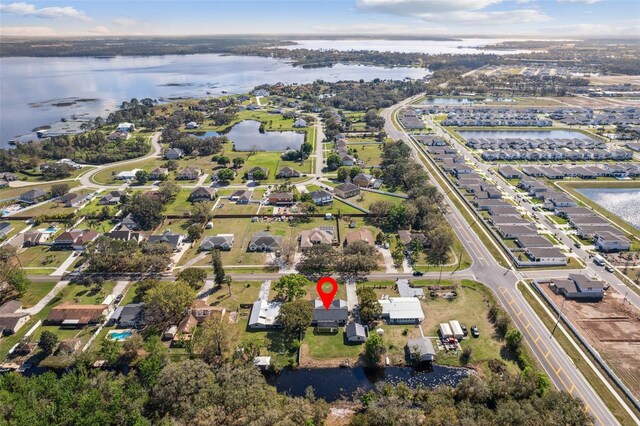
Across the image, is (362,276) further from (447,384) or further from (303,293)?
(447,384)

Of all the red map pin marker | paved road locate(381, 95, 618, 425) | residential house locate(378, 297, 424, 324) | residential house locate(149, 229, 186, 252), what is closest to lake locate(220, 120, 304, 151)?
residential house locate(149, 229, 186, 252)

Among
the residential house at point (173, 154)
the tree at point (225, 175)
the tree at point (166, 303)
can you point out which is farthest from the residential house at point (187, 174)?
the tree at point (166, 303)

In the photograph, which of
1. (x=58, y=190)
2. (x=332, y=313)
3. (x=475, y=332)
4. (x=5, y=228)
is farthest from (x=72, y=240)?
(x=475, y=332)

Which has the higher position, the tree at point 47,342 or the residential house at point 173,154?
the residential house at point 173,154

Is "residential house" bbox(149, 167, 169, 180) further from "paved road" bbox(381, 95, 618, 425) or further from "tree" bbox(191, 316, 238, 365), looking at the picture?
"paved road" bbox(381, 95, 618, 425)

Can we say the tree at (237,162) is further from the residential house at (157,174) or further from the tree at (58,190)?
the tree at (58,190)

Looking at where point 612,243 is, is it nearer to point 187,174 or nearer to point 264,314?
point 264,314
